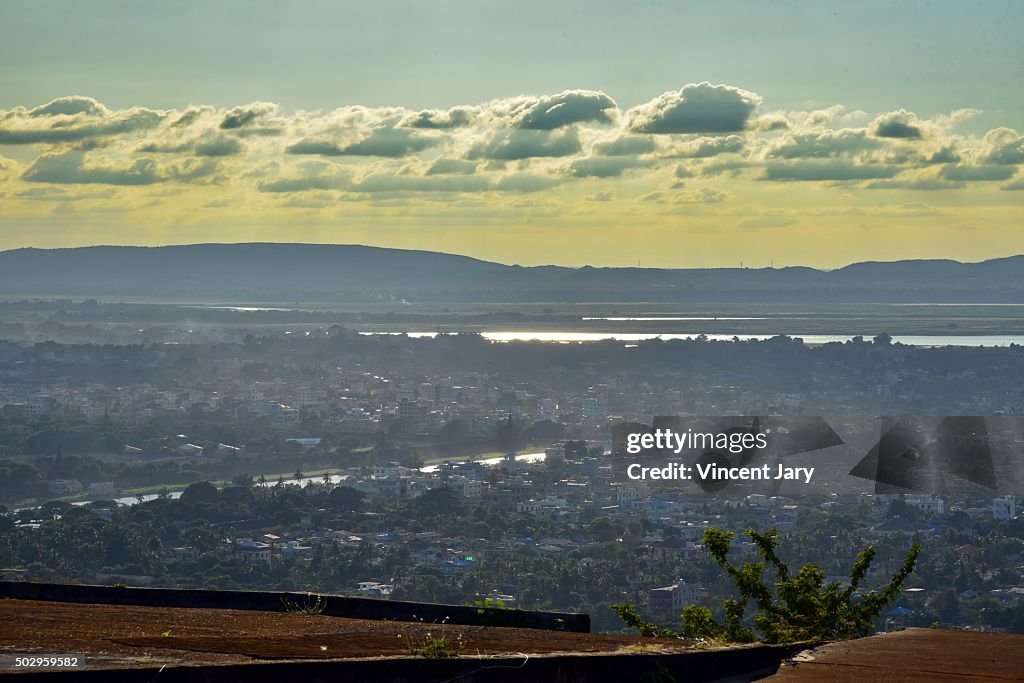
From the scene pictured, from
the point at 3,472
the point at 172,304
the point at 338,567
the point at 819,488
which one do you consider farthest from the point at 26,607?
the point at 172,304

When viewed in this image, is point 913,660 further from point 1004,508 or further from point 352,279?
point 352,279

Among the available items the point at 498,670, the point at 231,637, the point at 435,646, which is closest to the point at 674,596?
the point at 231,637

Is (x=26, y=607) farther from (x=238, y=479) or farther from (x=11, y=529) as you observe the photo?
(x=238, y=479)

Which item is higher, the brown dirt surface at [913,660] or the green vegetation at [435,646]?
the green vegetation at [435,646]

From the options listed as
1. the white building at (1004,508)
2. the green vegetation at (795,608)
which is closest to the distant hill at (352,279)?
the white building at (1004,508)

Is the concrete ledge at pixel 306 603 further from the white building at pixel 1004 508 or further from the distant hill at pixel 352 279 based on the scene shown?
the distant hill at pixel 352 279

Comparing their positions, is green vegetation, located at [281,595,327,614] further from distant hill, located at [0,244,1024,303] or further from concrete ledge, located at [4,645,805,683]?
distant hill, located at [0,244,1024,303]
